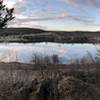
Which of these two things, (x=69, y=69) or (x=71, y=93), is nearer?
(x=71, y=93)

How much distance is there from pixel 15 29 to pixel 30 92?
9852mm

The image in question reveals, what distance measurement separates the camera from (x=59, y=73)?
40.7 feet

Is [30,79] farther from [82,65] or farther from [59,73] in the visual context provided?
[82,65]

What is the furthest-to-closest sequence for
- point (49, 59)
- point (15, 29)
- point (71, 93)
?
point (15, 29)
point (49, 59)
point (71, 93)

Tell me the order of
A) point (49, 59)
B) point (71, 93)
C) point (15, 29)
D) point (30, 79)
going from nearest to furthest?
point (71, 93) < point (30, 79) < point (49, 59) < point (15, 29)

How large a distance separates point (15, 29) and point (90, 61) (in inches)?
344

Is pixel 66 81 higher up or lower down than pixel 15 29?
higher up

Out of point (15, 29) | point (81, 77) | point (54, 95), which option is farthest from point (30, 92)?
point (15, 29)

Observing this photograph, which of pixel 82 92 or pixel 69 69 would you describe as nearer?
pixel 82 92

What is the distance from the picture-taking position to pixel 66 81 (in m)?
12.1

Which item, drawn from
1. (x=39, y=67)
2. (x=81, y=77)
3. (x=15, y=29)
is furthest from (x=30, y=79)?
(x=15, y=29)

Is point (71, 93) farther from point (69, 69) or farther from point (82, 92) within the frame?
point (69, 69)

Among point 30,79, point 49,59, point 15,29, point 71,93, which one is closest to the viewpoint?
point 71,93

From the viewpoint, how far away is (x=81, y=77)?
41.4 feet
